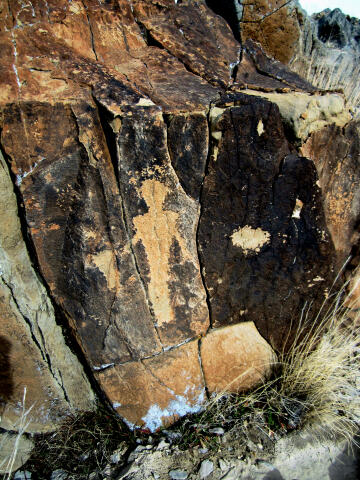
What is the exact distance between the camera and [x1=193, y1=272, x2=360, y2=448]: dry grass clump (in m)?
1.85

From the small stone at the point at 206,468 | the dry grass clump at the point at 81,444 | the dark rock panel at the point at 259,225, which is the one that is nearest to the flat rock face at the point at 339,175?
the dark rock panel at the point at 259,225

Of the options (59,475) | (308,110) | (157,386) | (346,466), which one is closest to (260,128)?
(308,110)

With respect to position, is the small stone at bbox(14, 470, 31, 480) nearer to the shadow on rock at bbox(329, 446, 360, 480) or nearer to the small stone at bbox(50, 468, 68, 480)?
the small stone at bbox(50, 468, 68, 480)

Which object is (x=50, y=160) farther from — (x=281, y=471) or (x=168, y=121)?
(x=281, y=471)

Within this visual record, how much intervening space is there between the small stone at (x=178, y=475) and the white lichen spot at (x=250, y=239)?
3.97 feet

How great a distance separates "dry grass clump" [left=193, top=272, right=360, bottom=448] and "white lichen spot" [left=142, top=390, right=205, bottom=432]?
0.26ft

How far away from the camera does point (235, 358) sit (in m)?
1.92

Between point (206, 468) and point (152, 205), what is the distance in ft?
4.66

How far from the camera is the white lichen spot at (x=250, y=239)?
5.52ft

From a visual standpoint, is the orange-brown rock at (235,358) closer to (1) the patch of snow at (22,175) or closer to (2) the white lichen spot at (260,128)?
(2) the white lichen spot at (260,128)

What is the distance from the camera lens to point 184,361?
184cm

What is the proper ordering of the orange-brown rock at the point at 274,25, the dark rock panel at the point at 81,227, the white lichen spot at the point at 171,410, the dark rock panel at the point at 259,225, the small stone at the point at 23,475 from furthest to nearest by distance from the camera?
the orange-brown rock at the point at 274,25 → the white lichen spot at the point at 171,410 → the small stone at the point at 23,475 → the dark rock panel at the point at 259,225 → the dark rock panel at the point at 81,227

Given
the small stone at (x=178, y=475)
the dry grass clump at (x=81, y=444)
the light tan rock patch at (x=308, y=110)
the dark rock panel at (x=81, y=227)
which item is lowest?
the dry grass clump at (x=81, y=444)

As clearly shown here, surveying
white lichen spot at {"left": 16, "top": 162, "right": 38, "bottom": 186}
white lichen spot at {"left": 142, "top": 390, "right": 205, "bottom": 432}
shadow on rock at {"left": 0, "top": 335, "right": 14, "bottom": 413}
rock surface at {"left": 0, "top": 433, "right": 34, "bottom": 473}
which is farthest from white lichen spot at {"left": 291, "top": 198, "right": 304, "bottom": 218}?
rock surface at {"left": 0, "top": 433, "right": 34, "bottom": 473}
